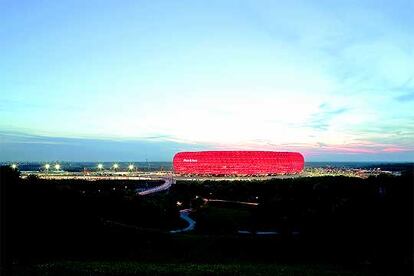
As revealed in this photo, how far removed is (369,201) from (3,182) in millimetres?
22033

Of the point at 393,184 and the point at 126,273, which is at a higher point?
the point at 393,184

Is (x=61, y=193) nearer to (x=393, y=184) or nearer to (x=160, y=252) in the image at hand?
(x=160, y=252)

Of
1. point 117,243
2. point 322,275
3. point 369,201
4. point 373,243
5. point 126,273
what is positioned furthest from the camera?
point 117,243

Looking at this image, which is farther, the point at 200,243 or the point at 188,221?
the point at 188,221

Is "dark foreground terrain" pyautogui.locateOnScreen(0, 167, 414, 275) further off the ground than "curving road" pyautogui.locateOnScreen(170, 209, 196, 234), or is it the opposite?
"dark foreground terrain" pyautogui.locateOnScreen(0, 167, 414, 275)

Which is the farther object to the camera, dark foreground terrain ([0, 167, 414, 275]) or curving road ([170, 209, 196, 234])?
curving road ([170, 209, 196, 234])

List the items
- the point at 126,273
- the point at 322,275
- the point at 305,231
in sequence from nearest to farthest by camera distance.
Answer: the point at 126,273 → the point at 322,275 → the point at 305,231

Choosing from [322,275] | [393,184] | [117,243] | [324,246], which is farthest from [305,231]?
[322,275]

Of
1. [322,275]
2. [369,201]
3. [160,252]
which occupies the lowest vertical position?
[160,252]

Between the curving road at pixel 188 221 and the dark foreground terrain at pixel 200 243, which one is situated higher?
the dark foreground terrain at pixel 200 243

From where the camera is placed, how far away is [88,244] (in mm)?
32188

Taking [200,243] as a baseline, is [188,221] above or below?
below

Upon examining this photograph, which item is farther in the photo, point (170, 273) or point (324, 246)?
point (324, 246)

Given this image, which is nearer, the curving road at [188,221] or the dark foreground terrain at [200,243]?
the dark foreground terrain at [200,243]
